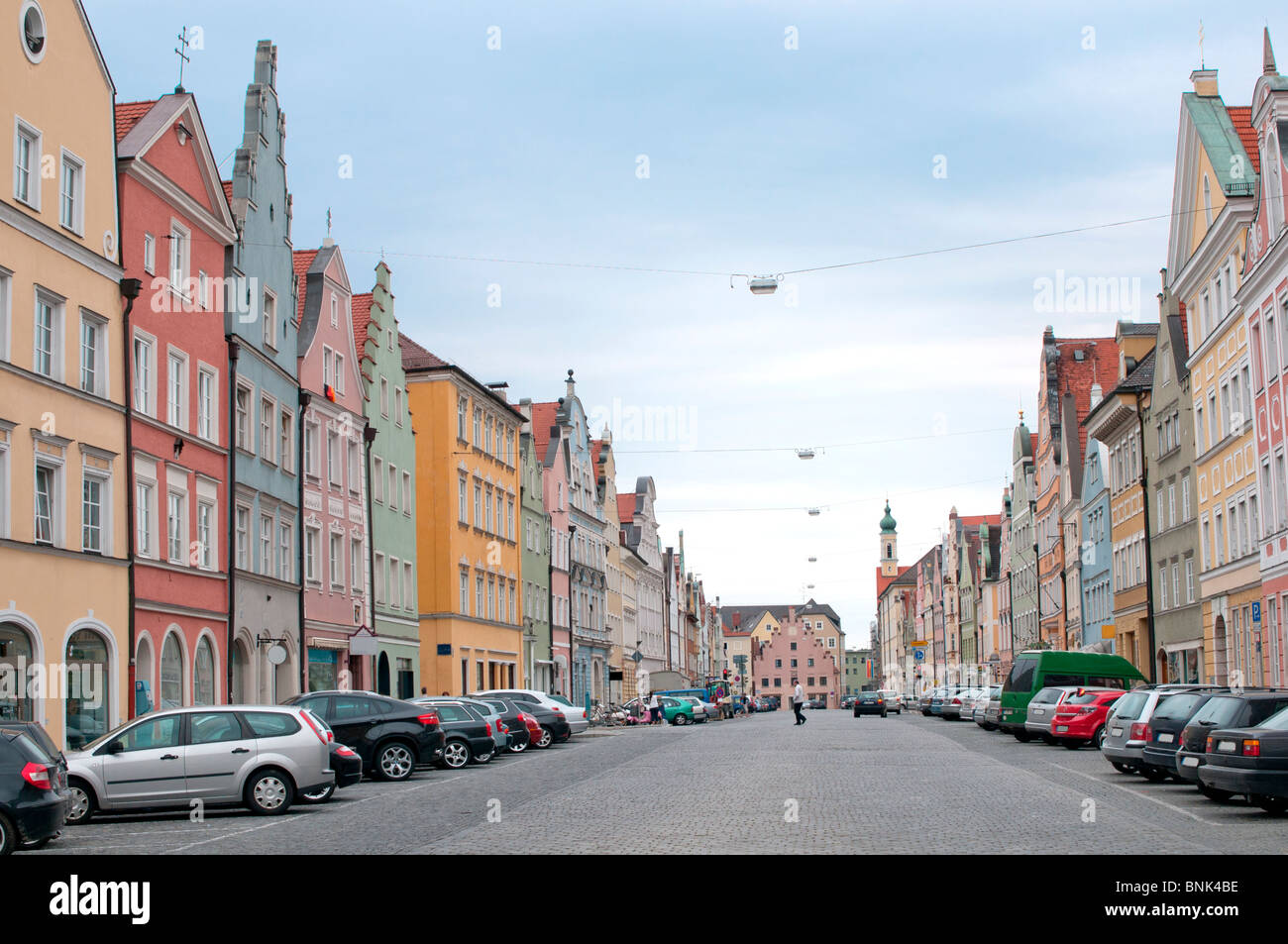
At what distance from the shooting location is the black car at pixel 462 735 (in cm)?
3262

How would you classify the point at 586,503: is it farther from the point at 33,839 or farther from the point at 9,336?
the point at 33,839

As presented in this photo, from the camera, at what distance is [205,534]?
36.4m

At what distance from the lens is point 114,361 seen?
A: 31094mm

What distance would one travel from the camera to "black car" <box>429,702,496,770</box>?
3262cm

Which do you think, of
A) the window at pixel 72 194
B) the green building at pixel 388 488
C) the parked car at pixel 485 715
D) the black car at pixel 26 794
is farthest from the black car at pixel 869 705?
the black car at pixel 26 794

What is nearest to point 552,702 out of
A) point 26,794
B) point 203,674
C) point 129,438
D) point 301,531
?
point 301,531

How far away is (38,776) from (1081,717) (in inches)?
1052

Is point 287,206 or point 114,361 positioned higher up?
point 287,206

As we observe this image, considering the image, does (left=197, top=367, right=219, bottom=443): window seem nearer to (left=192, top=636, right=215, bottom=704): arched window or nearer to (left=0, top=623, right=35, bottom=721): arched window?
(left=192, top=636, right=215, bottom=704): arched window

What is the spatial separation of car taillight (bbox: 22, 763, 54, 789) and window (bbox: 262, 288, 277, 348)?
26.5 m

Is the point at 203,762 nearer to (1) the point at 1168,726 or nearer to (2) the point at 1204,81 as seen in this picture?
(1) the point at 1168,726
